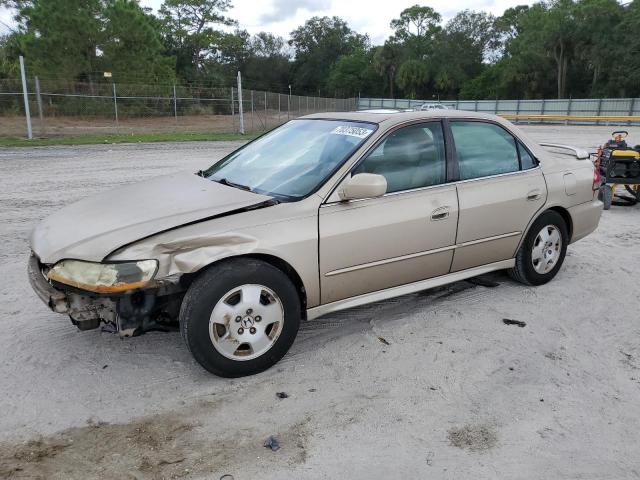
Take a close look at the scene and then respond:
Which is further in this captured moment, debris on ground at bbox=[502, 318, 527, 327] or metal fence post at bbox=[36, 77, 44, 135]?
metal fence post at bbox=[36, 77, 44, 135]

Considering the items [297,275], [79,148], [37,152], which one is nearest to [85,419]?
[297,275]

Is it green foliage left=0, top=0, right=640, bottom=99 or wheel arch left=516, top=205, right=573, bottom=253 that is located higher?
green foliage left=0, top=0, right=640, bottom=99

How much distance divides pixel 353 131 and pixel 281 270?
4.14ft

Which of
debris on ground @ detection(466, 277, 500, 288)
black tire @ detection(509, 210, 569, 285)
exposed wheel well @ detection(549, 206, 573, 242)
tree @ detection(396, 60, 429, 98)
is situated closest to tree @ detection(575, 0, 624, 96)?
tree @ detection(396, 60, 429, 98)

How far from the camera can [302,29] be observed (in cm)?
10506

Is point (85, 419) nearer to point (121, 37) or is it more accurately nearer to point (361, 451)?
point (361, 451)

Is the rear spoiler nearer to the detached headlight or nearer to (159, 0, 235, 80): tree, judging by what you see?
the detached headlight

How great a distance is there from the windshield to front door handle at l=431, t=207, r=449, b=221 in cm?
76

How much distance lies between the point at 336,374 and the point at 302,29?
10989 cm

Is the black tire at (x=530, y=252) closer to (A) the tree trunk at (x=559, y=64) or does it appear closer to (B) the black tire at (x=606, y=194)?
(B) the black tire at (x=606, y=194)

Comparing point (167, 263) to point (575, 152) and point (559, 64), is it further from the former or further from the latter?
point (559, 64)

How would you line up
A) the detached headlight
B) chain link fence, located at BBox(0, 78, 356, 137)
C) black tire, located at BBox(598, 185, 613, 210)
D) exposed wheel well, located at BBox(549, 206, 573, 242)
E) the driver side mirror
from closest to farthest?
the detached headlight, the driver side mirror, exposed wheel well, located at BBox(549, 206, 573, 242), black tire, located at BBox(598, 185, 613, 210), chain link fence, located at BBox(0, 78, 356, 137)

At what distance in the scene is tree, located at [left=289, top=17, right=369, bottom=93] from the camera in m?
98.7

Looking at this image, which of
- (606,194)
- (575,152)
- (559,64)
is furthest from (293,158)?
(559,64)
